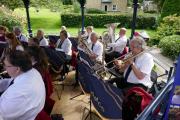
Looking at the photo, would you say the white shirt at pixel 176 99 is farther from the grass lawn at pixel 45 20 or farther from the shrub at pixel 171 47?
the grass lawn at pixel 45 20

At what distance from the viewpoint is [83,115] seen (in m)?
4.89

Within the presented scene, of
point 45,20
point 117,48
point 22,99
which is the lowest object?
point 45,20

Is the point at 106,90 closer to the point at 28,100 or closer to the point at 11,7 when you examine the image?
the point at 28,100

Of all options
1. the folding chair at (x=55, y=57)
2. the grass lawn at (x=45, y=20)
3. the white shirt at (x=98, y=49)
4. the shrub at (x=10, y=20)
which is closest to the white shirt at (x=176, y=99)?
the folding chair at (x=55, y=57)

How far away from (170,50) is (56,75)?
6739 mm

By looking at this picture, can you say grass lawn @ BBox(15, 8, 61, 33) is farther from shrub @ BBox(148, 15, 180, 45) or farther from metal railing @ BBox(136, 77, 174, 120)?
metal railing @ BBox(136, 77, 174, 120)

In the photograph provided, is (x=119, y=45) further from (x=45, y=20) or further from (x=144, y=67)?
(x=45, y=20)

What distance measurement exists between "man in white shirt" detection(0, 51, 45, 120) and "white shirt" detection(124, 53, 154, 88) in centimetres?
197

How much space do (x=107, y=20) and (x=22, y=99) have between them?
883 inches

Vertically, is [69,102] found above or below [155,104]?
below

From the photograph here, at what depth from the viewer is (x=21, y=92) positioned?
251cm

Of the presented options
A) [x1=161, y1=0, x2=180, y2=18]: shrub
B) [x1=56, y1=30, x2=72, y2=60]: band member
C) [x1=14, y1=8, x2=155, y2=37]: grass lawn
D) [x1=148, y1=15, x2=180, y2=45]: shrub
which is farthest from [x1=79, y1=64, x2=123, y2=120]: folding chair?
[x1=14, y1=8, x2=155, y2=37]: grass lawn

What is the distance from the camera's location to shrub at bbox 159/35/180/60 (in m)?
11.7

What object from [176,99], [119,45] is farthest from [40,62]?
[119,45]
